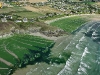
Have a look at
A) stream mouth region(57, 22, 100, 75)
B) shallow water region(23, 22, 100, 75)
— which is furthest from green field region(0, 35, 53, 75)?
stream mouth region(57, 22, 100, 75)

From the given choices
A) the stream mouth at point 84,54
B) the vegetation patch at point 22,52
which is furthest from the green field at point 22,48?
the stream mouth at point 84,54

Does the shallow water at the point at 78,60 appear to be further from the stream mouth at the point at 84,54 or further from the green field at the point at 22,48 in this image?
the green field at the point at 22,48

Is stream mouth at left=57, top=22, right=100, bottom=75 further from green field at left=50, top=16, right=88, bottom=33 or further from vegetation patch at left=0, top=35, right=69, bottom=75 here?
green field at left=50, top=16, right=88, bottom=33

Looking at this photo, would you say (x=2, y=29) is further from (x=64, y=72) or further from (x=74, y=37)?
(x=64, y=72)

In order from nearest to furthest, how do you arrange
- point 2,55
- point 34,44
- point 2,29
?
point 2,55, point 34,44, point 2,29

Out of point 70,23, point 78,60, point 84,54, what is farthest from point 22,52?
point 70,23

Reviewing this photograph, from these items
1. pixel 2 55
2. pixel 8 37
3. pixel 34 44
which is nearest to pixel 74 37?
pixel 34 44
